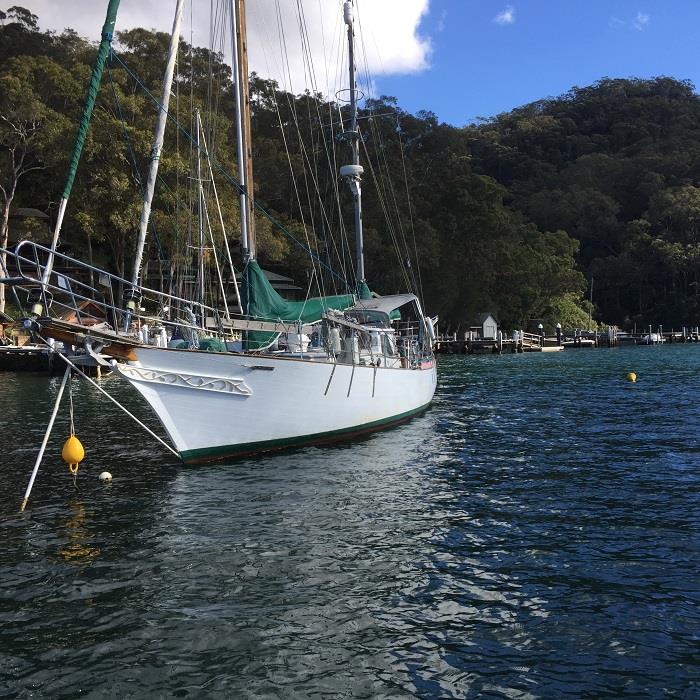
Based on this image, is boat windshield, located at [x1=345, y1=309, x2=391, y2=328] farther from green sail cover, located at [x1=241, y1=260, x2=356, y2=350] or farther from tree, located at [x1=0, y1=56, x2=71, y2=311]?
tree, located at [x1=0, y1=56, x2=71, y2=311]

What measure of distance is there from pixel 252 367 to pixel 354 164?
1485 centimetres

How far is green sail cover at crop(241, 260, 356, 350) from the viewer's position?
Result: 16.9m

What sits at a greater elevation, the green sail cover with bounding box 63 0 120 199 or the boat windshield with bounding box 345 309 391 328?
the green sail cover with bounding box 63 0 120 199

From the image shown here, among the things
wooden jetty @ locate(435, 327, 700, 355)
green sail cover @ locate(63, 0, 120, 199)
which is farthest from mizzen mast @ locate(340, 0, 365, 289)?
wooden jetty @ locate(435, 327, 700, 355)

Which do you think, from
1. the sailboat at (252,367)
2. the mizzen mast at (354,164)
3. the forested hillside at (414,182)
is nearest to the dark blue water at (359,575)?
the sailboat at (252,367)

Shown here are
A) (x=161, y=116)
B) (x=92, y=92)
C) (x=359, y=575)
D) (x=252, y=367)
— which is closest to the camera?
(x=359, y=575)

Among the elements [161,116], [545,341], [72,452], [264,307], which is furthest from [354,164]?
[545,341]

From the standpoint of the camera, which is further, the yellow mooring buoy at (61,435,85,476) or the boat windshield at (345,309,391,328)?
the boat windshield at (345,309,391,328)

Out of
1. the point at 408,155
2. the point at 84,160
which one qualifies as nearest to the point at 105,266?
the point at 84,160

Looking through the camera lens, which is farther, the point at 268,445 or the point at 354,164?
the point at 354,164

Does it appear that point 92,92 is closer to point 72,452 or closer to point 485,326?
point 72,452

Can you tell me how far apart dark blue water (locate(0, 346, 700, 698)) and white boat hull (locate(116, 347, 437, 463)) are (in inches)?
21.4

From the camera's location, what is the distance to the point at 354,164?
27.2m

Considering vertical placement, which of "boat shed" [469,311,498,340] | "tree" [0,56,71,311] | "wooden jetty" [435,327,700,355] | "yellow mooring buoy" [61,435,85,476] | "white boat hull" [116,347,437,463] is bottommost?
"yellow mooring buoy" [61,435,85,476]
